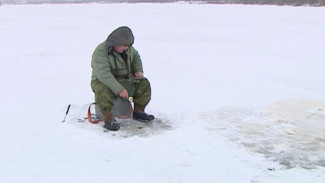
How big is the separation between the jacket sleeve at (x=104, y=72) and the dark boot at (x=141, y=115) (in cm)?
44

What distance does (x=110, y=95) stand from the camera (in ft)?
15.4

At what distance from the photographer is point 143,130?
461 cm

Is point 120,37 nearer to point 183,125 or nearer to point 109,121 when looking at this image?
point 109,121

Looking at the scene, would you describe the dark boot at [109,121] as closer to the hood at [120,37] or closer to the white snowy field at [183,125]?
the white snowy field at [183,125]

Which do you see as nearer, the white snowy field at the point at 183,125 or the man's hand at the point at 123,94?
the white snowy field at the point at 183,125

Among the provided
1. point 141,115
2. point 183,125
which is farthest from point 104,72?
point 183,125

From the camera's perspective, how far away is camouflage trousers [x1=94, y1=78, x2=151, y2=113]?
4.63 m

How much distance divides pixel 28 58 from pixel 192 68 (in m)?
3.95

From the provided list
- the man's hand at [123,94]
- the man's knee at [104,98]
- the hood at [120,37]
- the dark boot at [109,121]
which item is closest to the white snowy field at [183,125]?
the dark boot at [109,121]

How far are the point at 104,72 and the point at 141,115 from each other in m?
0.67

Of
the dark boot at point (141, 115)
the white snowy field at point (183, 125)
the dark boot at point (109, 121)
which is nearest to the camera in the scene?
the white snowy field at point (183, 125)

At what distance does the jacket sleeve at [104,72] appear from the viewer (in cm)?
464

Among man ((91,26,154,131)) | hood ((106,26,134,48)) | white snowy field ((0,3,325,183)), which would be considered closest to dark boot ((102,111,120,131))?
man ((91,26,154,131))

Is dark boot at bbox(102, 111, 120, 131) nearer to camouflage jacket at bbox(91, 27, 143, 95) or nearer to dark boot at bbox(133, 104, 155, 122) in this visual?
camouflage jacket at bbox(91, 27, 143, 95)
